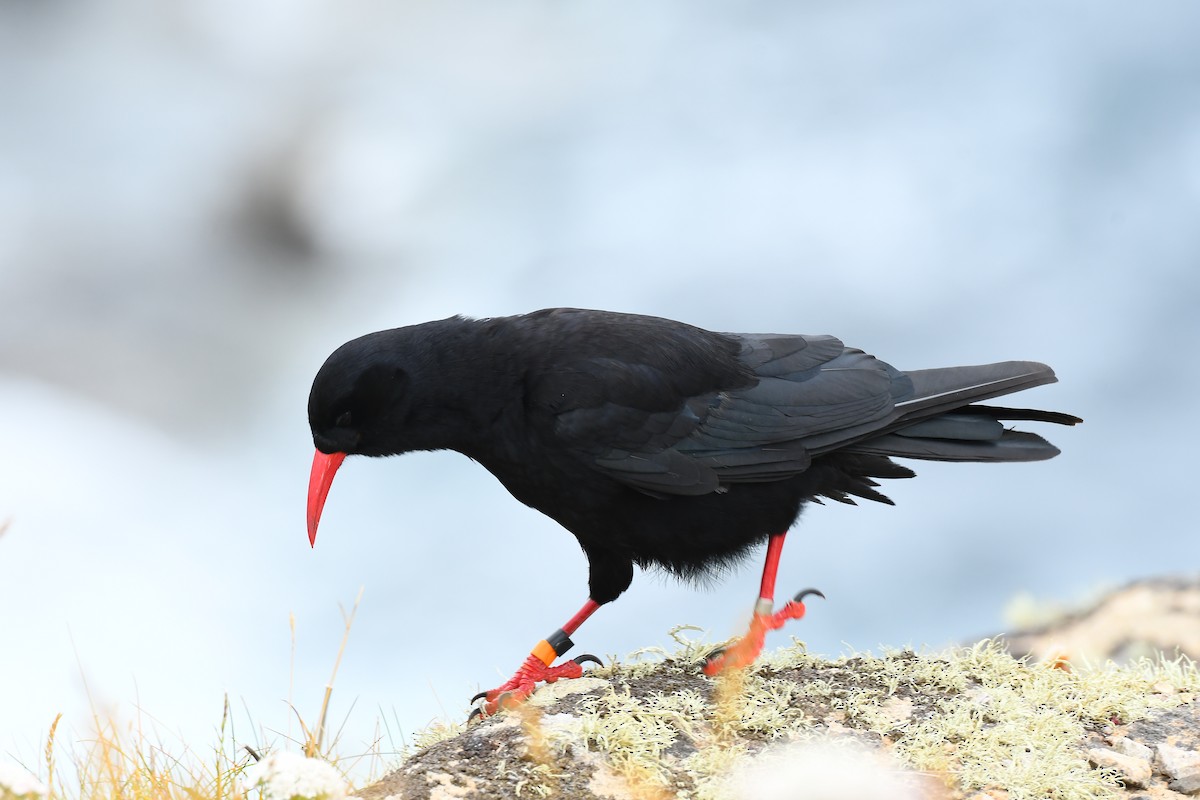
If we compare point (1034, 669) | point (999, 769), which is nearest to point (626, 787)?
point (999, 769)

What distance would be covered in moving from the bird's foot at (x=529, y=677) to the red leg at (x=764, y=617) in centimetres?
48

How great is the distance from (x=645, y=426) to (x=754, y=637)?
0.89m

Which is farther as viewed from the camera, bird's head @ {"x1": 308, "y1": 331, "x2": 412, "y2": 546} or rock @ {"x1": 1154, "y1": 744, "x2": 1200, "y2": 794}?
bird's head @ {"x1": 308, "y1": 331, "x2": 412, "y2": 546}

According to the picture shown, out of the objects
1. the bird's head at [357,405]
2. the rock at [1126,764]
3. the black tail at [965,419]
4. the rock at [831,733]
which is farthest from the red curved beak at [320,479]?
the rock at [1126,764]

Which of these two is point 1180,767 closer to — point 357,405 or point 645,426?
point 645,426

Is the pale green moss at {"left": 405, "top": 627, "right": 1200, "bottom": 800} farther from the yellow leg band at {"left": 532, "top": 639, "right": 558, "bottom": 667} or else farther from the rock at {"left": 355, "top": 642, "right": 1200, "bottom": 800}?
the yellow leg band at {"left": 532, "top": 639, "right": 558, "bottom": 667}

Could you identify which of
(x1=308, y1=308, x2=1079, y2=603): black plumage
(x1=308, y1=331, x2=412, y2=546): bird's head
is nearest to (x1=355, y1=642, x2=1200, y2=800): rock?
(x1=308, y1=308, x2=1079, y2=603): black plumage

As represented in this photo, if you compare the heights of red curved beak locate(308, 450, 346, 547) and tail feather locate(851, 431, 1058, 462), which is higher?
red curved beak locate(308, 450, 346, 547)

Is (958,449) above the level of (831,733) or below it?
above

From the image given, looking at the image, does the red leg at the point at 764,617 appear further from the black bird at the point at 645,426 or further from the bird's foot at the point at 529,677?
the bird's foot at the point at 529,677

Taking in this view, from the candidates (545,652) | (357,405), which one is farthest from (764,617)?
(357,405)

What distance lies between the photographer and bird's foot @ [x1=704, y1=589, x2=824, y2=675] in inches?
165

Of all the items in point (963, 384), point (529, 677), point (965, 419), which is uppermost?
point (963, 384)

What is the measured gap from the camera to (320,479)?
14.7 ft
